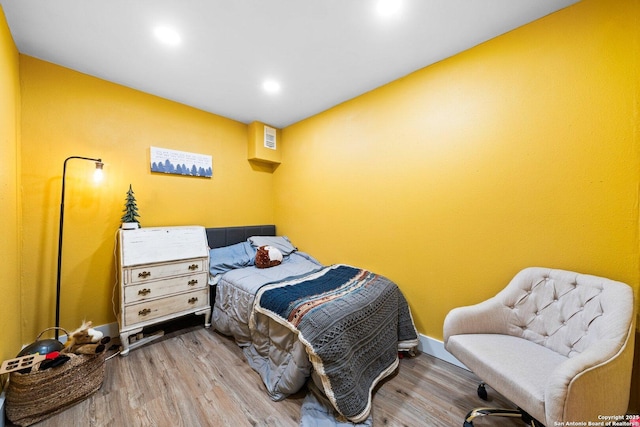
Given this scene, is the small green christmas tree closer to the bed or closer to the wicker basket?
the bed

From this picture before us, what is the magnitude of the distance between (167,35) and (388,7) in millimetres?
1555

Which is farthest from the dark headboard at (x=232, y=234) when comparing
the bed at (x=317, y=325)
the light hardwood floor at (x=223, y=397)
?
the light hardwood floor at (x=223, y=397)

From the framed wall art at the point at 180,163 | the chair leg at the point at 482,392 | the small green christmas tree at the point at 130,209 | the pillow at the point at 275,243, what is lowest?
the chair leg at the point at 482,392

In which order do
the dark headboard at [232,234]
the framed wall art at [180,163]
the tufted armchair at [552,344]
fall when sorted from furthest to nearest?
the dark headboard at [232,234] < the framed wall art at [180,163] < the tufted armchair at [552,344]

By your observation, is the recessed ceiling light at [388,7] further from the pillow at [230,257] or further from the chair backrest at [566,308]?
the pillow at [230,257]

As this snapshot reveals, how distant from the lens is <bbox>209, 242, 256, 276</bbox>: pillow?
250 centimetres

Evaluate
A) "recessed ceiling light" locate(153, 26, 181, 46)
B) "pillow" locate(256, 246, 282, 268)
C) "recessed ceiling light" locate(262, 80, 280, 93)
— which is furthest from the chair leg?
"recessed ceiling light" locate(153, 26, 181, 46)

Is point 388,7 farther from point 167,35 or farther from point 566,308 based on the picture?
point 566,308

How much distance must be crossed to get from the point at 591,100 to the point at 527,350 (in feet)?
5.00

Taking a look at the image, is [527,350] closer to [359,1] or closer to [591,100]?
[591,100]

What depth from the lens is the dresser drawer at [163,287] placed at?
1.96m

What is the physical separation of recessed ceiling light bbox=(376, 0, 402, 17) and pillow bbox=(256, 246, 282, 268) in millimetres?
2318

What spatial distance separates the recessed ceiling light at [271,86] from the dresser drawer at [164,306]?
219cm

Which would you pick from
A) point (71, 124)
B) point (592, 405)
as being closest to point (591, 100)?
point (592, 405)
